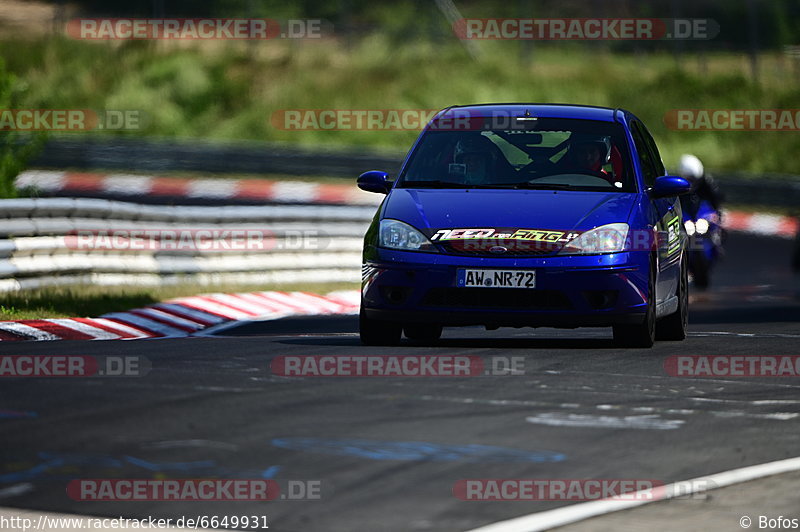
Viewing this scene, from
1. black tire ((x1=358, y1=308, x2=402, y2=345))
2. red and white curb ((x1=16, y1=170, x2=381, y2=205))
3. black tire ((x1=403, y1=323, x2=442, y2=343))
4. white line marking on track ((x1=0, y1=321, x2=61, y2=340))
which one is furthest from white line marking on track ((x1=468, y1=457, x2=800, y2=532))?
red and white curb ((x1=16, y1=170, x2=381, y2=205))

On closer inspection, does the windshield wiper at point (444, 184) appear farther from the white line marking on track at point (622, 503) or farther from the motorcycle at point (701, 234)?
the motorcycle at point (701, 234)

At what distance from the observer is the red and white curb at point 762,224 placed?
31.7 m

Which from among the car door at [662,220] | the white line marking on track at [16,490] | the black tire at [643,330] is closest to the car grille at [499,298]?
the black tire at [643,330]

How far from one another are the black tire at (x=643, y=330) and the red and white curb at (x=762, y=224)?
2144 cm

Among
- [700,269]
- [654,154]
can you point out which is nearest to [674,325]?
[654,154]

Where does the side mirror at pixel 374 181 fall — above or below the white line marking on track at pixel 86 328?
above

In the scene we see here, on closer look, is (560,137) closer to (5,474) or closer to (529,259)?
(529,259)

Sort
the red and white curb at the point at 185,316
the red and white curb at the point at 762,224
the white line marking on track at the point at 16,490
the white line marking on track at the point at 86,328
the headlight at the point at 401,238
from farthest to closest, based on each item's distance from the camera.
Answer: the red and white curb at the point at 762,224 → the white line marking on track at the point at 86,328 → the red and white curb at the point at 185,316 → the headlight at the point at 401,238 → the white line marking on track at the point at 16,490

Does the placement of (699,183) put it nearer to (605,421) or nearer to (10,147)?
(10,147)

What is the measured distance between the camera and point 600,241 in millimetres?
10211

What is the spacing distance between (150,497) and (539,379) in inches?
138

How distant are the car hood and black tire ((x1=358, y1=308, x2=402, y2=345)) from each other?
692 mm

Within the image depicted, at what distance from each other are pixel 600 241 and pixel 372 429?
339 centimetres

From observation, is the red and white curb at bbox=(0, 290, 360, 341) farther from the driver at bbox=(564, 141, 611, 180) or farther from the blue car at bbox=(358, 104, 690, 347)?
the driver at bbox=(564, 141, 611, 180)
